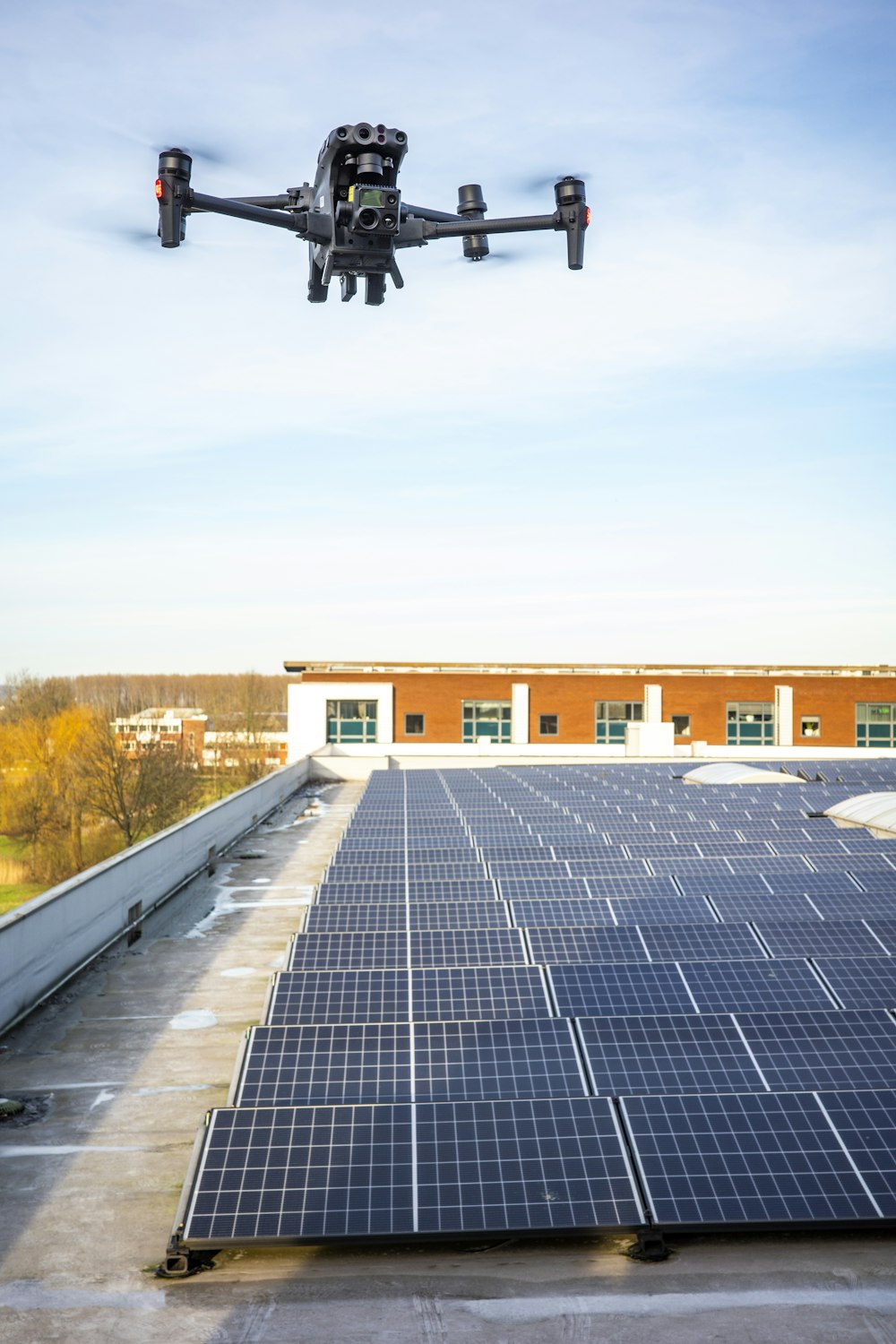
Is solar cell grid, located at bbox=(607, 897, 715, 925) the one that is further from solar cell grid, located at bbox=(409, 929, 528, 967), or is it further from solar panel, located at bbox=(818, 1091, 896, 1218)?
solar panel, located at bbox=(818, 1091, 896, 1218)

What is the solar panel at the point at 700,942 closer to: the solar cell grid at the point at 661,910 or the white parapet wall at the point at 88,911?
the solar cell grid at the point at 661,910

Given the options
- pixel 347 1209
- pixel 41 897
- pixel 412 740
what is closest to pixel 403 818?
pixel 41 897

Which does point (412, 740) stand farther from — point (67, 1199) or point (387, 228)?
point (67, 1199)

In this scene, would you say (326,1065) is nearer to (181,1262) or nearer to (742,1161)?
(181,1262)

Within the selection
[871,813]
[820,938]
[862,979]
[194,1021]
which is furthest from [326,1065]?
[871,813]

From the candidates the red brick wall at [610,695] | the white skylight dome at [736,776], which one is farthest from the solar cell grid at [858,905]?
the red brick wall at [610,695]

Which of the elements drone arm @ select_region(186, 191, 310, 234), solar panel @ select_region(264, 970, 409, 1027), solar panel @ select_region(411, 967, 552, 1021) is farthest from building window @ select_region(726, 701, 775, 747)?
solar panel @ select_region(264, 970, 409, 1027)
